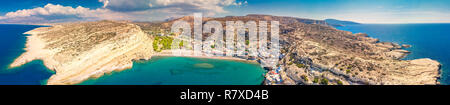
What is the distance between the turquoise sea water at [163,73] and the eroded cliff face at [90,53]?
2.02m

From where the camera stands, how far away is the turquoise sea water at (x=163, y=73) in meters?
32.7

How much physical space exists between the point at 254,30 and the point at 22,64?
6680 centimetres

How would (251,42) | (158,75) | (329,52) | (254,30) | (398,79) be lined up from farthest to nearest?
(254,30) → (251,42) → (329,52) → (158,75) → (398,79)

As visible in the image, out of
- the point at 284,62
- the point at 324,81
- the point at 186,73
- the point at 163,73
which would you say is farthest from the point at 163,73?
the point at 324,81

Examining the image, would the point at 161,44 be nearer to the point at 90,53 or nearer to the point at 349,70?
the point at 90,53

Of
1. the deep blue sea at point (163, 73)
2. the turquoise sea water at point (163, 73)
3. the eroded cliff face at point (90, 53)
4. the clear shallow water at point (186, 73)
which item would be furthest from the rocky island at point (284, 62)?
the clear shallow water at point (186, 73)

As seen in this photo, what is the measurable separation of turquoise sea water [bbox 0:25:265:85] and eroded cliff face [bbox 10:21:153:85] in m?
2.02

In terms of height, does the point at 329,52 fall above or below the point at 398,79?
above

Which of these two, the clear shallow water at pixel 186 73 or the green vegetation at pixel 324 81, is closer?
the green vegetation at pixel 324 81

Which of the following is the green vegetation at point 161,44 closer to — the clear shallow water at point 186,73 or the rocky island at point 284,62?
the rocky island at point 284,62

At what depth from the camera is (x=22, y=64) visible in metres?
39.2
